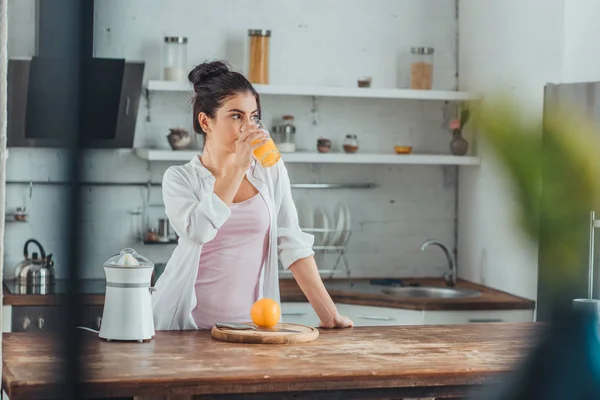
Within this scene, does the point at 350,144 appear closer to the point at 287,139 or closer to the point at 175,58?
the point at 287,139

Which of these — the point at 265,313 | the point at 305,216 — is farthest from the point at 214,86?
the point at 305,216

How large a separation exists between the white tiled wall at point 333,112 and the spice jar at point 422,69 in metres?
0.14

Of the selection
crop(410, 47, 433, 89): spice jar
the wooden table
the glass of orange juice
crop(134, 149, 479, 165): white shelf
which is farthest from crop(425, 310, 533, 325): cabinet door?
the glass of orange juice

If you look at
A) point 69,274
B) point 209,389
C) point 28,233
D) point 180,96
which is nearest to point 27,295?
point 28,233

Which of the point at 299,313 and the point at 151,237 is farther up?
the point at 151,237

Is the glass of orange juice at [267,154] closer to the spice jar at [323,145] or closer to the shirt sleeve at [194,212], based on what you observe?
the shirt sleeve at [194,212]

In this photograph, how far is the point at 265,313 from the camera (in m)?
2.50

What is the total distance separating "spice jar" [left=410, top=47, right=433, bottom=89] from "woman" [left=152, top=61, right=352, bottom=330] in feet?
7.13

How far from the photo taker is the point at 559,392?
1.64 feet

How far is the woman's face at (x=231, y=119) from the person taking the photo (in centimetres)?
275

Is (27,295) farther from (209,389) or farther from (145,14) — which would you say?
(209,389)

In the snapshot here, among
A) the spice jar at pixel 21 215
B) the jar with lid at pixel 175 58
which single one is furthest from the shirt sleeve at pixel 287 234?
the spice jar at pixel 21 215

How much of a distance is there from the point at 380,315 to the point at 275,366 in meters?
2.17

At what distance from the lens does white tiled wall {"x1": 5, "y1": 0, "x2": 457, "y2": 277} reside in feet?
15.3
